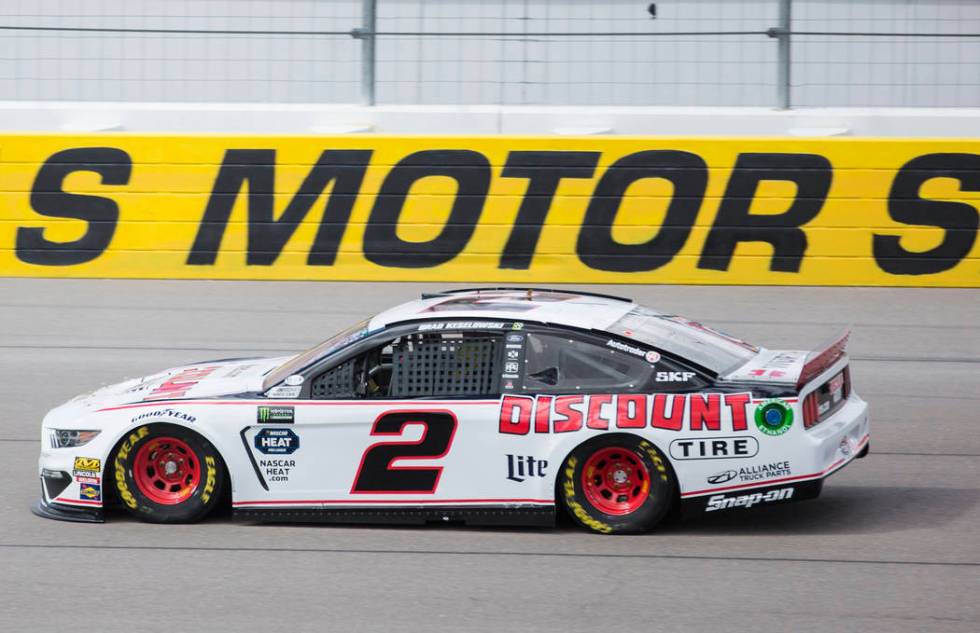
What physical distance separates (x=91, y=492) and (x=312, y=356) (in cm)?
126

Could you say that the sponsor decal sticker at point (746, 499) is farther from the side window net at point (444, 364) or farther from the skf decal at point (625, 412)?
the side window net at point (444, 364)

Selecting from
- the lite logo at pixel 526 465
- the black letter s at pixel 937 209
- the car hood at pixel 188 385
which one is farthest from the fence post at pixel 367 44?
the lite logo at pixel 526 465

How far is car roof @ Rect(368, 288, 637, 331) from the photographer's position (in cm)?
671

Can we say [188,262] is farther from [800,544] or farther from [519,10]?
[800,544]

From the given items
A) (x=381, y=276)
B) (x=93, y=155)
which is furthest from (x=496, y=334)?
(x=93, y=155)

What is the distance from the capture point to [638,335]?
6.69 m

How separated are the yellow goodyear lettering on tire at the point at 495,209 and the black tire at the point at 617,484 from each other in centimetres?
714

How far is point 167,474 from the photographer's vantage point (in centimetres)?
676

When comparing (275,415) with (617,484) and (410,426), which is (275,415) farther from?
(617,484)

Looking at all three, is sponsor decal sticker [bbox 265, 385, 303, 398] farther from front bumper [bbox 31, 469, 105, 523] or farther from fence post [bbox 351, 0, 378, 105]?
fence post [bbox 351, 0, 378, 105]

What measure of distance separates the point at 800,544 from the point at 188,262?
8801 mm

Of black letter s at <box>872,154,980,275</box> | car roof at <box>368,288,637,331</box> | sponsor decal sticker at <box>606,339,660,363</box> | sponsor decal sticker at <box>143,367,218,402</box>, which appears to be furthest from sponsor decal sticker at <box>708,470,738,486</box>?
black letter s at <box>872,154,980,275</box>

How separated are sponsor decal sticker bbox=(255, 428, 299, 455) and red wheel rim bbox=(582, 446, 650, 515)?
140 centimetres

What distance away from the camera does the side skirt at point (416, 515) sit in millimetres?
6477
